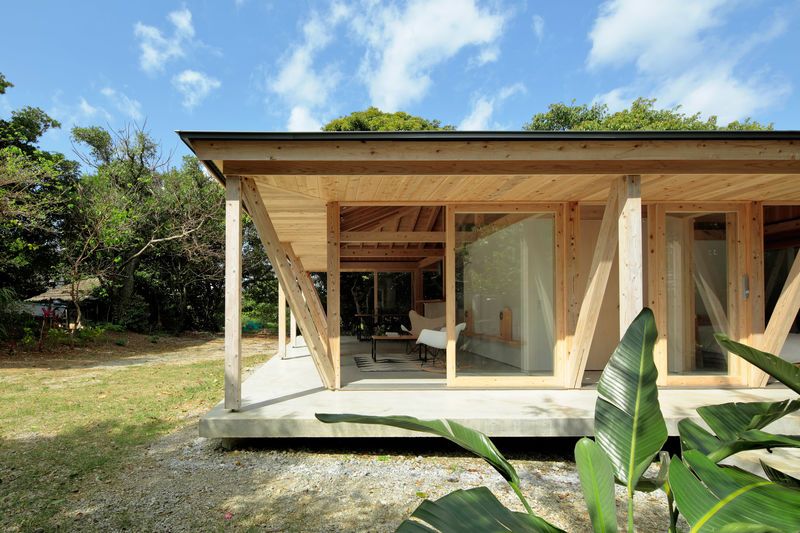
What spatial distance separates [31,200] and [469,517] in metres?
14.3

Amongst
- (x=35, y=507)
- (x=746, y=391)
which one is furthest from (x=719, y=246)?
(x=35, y=507)

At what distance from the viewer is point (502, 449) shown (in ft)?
14.6

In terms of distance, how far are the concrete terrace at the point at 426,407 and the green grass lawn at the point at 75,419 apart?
95 cm

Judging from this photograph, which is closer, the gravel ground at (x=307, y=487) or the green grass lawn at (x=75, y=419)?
the gravel ground at (x=307, y=487)

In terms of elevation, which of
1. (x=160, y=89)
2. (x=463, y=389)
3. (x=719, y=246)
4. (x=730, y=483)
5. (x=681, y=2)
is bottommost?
(x=463, y=389)

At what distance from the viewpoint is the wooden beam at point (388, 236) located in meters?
6.07

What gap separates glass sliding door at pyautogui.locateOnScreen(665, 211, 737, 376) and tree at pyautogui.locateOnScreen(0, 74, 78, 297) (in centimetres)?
1195

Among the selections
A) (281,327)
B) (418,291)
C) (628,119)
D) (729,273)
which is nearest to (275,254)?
(281,327)

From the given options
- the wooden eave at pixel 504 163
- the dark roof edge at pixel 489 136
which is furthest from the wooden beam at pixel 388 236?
the dark roof edge at pixel 489 136

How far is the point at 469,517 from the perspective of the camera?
905mm

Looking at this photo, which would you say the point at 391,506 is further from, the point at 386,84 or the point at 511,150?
the point at 386,84

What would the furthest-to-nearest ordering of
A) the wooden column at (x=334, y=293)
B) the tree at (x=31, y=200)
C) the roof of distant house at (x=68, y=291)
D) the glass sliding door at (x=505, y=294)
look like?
the roof of distant house at (x=68, y=291), the tree at (x=31, y=200), the glass sliding door at (x=505, y=294), the wooden column at (x=334, y=293)

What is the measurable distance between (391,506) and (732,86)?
3902 centimetres

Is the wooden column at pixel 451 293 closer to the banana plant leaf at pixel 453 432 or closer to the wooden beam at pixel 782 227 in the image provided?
the wooden beam at pixel 782 227
